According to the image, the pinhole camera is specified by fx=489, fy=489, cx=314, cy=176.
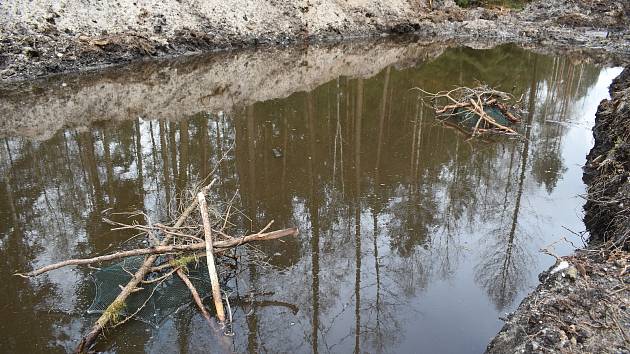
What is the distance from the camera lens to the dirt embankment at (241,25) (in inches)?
747

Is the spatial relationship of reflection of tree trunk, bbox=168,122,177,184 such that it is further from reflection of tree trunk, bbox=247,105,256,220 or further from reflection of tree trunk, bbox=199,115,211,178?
reflection of tree trunk, bbox=247,105,256,220

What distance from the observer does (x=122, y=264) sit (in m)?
6.94

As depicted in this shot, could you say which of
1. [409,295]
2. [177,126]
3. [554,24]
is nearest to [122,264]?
[409,295]

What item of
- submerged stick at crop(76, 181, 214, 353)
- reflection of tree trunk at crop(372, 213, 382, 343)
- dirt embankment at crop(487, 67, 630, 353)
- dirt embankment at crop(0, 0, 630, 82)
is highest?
dirt embankment at crop(0, 0, 630, 82)

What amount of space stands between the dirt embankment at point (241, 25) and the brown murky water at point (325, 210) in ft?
22.8

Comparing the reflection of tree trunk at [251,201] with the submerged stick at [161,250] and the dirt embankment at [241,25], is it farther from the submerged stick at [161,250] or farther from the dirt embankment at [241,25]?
the dirt embankment at [241,25]

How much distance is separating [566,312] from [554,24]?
31.2m

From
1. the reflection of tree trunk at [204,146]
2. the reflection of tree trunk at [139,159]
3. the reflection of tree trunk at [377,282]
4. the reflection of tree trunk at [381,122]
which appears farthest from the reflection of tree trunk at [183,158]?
the reflection of tree trunk at [381,122]

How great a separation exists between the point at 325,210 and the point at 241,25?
1884 cm

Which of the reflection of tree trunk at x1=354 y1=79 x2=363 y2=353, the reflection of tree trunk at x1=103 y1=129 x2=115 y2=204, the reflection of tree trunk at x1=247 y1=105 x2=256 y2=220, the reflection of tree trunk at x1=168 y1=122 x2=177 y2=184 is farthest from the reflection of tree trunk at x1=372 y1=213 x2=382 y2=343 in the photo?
the reflection of tree trunk at x1=103 y1=129 x2=115 y2=204

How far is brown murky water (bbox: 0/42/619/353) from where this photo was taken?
252 inches

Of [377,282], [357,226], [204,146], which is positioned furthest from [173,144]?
[377,282]

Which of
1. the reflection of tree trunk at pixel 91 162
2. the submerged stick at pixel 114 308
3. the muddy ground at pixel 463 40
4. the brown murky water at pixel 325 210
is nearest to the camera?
the muddy ground at pixel 463 40

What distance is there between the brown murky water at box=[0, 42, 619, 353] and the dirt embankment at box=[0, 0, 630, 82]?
6948mm
